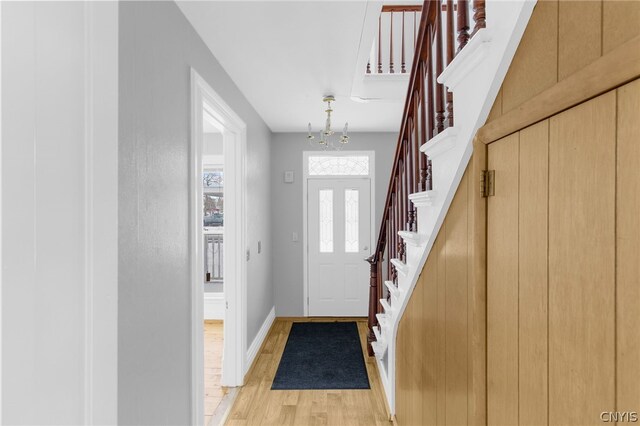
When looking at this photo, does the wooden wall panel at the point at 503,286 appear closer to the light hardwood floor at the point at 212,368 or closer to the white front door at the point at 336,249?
the light hardwood floor at the point at 212,368

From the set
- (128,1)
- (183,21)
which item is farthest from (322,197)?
(128,1)

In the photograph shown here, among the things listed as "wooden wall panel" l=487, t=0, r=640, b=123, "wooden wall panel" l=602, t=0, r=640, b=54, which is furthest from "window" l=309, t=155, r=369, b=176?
"wooden wall panel" l=602, t=0, r=640, b=54

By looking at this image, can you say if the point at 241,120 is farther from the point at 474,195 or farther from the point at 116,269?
the point at 474,195

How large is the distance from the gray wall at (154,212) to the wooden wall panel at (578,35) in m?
1.31

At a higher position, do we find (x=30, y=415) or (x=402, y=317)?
(x=30, y=415)

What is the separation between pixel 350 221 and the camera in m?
4.94

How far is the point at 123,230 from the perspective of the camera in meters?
1.33

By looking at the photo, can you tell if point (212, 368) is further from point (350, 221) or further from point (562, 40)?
point (562, 40)

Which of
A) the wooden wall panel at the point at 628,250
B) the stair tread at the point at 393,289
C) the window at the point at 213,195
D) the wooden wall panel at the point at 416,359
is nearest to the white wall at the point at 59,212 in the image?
the wooden wall panel at the point at 628,250

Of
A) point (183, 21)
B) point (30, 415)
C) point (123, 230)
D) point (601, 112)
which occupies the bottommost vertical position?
point (30, 415)

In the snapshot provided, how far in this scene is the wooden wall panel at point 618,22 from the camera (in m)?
0.60

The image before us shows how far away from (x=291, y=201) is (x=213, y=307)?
1.71 metres

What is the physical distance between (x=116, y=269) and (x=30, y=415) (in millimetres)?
441

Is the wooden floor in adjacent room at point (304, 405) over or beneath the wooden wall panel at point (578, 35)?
beneath
